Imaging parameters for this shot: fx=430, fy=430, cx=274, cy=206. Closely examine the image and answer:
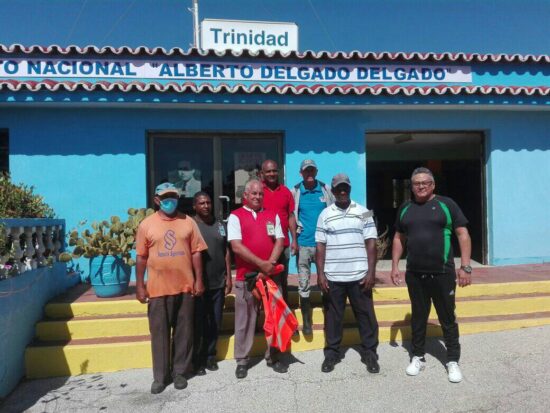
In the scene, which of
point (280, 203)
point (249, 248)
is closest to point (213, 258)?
point (249, 248)

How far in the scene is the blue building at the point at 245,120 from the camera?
6.20 m

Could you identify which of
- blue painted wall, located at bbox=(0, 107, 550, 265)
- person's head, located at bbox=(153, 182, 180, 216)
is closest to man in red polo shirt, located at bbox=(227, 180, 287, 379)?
person's head, located at bbox=(153, 182, 180, 216)

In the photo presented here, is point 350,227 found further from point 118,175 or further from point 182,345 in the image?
point 118,175

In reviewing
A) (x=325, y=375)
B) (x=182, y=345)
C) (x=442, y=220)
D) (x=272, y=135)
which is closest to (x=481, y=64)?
(x=272, y=135)

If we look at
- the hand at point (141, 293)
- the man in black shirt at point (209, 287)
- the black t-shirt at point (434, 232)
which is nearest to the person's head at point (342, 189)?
the black t-shirt at point (434, 232)

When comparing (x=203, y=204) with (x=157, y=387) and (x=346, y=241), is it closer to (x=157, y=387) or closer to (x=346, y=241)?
(x=346, y=241)

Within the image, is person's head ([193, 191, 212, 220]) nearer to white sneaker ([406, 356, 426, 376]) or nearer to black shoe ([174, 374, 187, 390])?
black shoe ([174, 374, 187, 390])

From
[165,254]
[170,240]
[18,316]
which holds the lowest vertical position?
[18,316]

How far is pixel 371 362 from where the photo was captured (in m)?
4.05

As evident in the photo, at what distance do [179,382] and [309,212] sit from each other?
6.75 ft

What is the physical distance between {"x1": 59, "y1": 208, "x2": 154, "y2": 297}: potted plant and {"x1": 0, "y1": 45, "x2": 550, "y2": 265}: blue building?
1.32 meters

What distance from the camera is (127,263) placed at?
203 inches

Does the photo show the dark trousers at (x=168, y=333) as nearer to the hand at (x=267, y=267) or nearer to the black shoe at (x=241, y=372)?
the black shoe at (x=241, y=372)

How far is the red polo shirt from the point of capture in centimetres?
436
